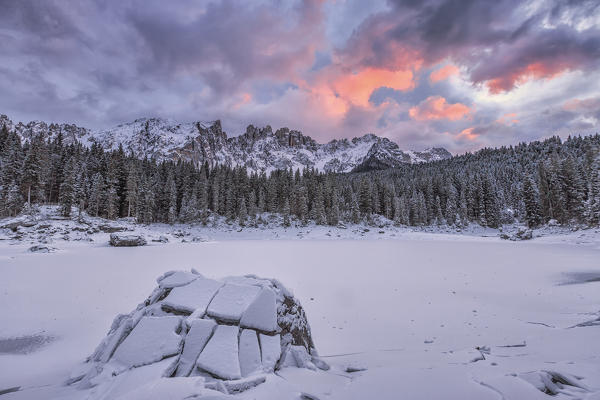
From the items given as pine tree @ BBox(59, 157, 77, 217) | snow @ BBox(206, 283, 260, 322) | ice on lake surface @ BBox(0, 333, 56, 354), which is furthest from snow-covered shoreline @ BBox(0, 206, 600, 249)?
snow @ BBox(206, 283, 260, 322)

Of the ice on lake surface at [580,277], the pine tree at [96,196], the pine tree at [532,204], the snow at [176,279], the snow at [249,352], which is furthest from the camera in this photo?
the pine tree at [532,204]

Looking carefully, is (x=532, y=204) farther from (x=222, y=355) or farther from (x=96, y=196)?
(x=96, y=196)

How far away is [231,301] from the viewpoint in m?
4.83

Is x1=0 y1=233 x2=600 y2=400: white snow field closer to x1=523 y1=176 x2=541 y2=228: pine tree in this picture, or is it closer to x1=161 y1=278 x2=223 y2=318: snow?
x1=161 y1=278 x2=223 y2=318: snow

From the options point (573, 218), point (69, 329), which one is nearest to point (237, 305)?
point (69, 329)

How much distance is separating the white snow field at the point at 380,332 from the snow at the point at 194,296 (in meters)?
0.10

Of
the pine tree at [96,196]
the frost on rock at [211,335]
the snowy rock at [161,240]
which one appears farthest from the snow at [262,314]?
the pine tree at [96,196]

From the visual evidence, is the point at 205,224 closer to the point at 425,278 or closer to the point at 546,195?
the point at 425,278

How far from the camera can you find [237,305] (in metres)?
4.74

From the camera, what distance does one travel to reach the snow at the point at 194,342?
3.66m

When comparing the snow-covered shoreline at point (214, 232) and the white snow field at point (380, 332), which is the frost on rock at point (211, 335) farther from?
the snow-covered shoreline at point (214, 232)

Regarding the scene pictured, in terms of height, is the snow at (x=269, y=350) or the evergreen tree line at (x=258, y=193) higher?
the evergreen tree line at (x=258, y=193)

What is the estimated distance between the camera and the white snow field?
3.19 meters

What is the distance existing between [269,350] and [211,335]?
1055mm
